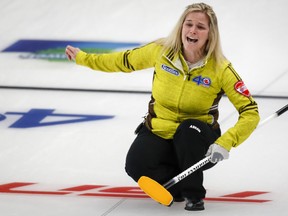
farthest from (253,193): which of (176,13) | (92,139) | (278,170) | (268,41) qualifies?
(176,13)

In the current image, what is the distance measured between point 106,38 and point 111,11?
520 mm

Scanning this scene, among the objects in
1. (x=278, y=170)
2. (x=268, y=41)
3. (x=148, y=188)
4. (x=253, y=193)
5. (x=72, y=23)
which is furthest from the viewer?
(x=72, y=23)

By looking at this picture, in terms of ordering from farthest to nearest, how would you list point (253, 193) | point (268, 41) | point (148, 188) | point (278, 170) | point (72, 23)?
point (72, 23) < point (268, 41) < point (278, 170) < point (253, 193) < point (148, 188)

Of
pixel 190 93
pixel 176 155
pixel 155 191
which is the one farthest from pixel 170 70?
pixel 155 191

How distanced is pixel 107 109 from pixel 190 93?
1.67 meters

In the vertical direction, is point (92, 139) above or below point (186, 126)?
below

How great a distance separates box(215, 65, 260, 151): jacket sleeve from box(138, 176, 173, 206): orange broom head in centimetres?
29

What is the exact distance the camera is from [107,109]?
5305 mm

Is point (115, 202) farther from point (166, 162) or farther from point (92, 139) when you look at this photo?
point (92, 139)

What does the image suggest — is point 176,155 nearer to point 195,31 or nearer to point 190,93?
point 190,93

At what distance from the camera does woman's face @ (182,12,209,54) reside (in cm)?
367

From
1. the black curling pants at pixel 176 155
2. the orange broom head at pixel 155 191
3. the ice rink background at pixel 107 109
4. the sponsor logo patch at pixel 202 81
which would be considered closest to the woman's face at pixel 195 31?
the sponsor logo patch at pixel 202 81

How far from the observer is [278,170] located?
4262 millimetres

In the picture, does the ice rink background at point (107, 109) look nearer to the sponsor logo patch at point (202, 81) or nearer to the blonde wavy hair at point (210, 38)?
the sponsor logo patch at point (202, 81)
